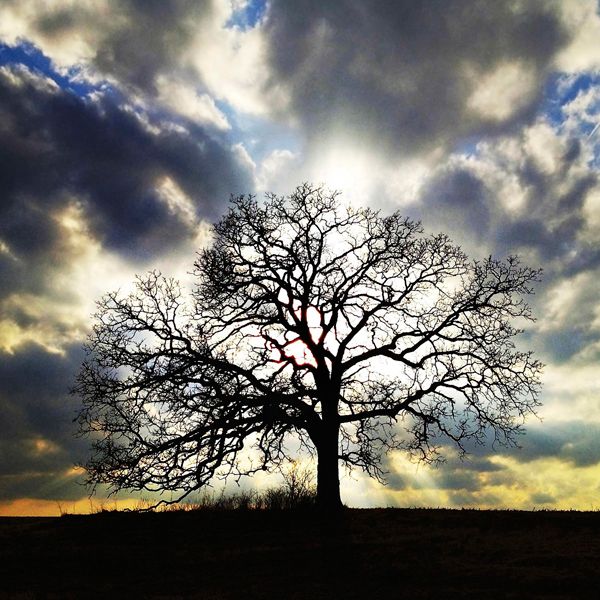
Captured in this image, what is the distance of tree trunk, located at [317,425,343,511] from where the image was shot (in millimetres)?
17734

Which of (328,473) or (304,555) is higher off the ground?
(328,473)

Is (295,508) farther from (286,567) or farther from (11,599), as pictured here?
(11,599)

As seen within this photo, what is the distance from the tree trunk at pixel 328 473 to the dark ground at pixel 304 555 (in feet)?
1.86

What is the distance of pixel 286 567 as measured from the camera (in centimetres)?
1185

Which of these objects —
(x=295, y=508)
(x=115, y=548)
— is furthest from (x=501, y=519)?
(x=115, y=548)

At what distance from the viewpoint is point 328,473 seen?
59.0 ft

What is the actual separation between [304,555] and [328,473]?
5.20 meters

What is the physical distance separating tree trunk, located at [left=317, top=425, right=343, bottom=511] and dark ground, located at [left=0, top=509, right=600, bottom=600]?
567mm

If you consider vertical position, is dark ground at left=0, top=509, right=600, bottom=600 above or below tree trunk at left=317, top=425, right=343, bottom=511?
below

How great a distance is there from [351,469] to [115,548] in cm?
705

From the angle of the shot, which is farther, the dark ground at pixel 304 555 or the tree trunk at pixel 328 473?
the tree trunk at pixel 328 473

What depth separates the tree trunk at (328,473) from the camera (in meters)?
17.7

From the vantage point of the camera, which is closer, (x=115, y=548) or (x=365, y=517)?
(x=115, y=548)

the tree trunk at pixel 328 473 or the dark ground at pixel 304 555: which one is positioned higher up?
the tree trunk at pixel 328 473
